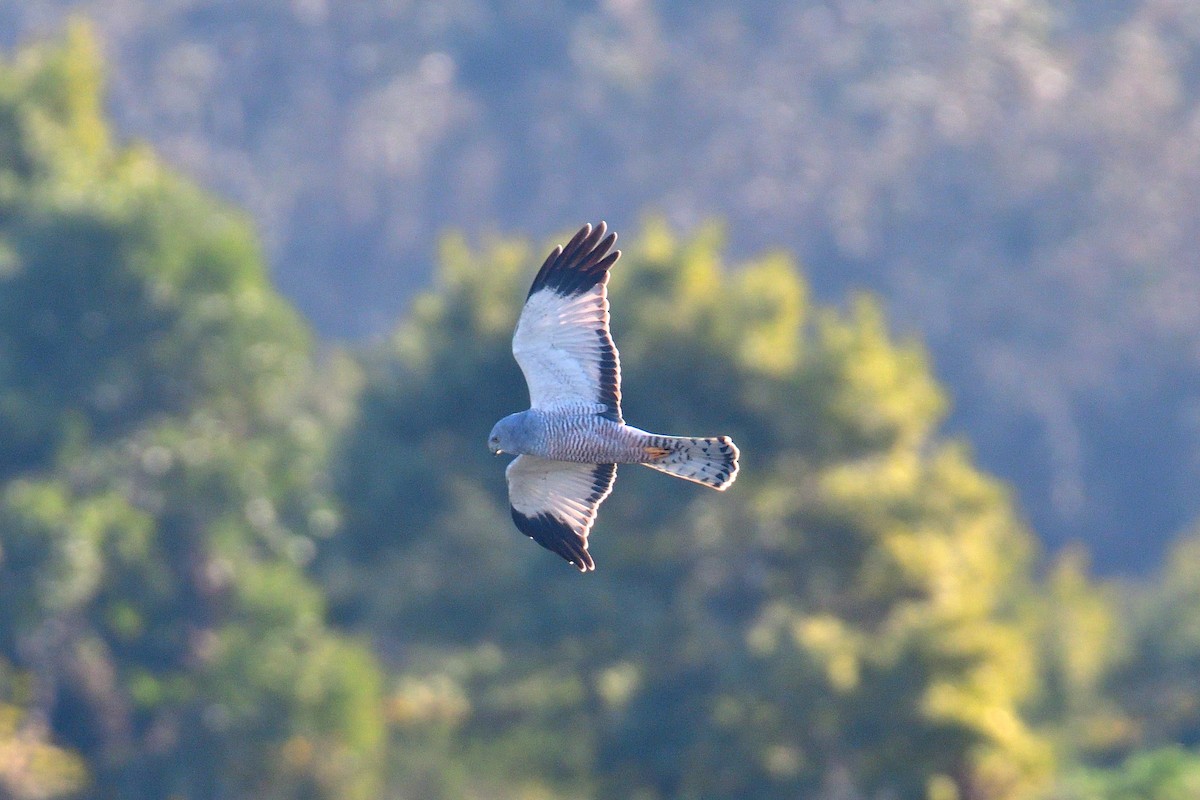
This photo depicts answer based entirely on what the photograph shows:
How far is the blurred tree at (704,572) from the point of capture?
21.1 m

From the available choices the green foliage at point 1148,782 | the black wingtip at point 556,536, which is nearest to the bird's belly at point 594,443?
the black wingtip at point 556,536

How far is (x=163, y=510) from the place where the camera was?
2417cm

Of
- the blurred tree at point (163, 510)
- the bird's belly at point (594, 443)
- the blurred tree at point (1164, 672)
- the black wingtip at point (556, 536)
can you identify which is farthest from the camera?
the blurred tree at point (1164, 672)

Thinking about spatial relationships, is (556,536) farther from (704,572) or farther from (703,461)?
(704,572)

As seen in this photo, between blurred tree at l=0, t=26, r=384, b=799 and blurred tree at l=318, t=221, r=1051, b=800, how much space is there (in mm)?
→ 1297

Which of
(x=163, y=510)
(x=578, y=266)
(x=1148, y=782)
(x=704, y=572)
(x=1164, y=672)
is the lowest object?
(x=578, y=266)

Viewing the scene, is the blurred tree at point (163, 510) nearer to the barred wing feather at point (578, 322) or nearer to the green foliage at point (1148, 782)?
the green foliage at point (1148, 782)

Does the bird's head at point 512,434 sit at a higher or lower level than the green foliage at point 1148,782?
lower

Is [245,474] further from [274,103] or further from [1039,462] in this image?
[274,103]

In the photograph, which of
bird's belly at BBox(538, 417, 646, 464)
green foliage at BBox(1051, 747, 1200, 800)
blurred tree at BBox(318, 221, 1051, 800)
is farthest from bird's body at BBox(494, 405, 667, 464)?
blurred tree at BBox(318, 221, 1051, 800)

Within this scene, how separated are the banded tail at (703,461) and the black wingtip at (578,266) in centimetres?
99

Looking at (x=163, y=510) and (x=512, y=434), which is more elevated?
(x=163, y=510)

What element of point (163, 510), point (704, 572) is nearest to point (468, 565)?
point (704, 572)

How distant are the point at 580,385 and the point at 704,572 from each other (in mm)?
14245
